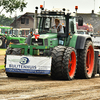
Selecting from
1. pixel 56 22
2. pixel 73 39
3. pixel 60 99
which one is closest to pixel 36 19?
pixel 56 22

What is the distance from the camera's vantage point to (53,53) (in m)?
9.70

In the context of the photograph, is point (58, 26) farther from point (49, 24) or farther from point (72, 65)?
point (72, 65)

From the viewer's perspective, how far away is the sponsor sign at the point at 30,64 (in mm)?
9719

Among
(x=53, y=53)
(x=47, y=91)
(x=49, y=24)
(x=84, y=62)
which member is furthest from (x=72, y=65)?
(x=47, y=91)

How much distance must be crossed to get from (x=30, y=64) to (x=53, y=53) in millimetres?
793

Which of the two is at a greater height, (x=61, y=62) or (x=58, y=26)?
(x=58, y=26)

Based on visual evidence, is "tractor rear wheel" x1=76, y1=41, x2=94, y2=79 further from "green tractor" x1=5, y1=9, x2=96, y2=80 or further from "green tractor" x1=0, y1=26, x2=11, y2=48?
"green tractor" x1=0, y1=26, x2=11, y2=48

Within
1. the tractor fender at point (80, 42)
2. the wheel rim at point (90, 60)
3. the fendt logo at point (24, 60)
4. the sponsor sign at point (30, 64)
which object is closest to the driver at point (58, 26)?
the tractor fender at point (80, 42)

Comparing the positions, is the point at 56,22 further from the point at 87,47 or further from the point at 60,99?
the point at 60,99

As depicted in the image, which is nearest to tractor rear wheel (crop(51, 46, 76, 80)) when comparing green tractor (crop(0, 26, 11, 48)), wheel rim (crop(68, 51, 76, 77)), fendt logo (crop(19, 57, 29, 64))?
wheel rim (crop(68, 51, 76, 77))

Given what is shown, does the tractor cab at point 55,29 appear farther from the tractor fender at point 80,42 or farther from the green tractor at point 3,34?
the green tractor at point 3,34

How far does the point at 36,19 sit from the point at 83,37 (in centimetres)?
182

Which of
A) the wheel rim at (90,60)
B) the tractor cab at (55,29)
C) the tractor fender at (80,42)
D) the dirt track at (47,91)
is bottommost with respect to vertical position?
the dirt track at (47,91)

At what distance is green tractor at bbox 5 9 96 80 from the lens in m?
9.77
